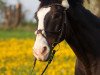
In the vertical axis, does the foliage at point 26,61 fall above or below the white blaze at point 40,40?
below

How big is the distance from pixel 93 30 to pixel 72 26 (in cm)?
42

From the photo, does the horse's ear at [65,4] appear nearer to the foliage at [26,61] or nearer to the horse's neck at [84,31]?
the horse's neck at [84,31]

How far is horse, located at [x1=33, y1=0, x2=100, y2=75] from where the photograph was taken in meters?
6.97

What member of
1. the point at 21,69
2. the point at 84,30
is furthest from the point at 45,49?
the point at 21,69

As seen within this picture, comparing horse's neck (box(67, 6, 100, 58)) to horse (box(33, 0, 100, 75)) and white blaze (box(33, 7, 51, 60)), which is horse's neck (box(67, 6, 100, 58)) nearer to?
horse (box(33, 0, 100, 75))

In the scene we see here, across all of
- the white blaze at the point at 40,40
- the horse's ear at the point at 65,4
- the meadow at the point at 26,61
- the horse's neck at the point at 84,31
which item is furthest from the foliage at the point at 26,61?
the white blaze at the point at 40,40

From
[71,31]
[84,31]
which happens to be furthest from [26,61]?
[71,31]

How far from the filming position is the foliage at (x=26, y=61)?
11875mm

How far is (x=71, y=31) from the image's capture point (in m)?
7.39

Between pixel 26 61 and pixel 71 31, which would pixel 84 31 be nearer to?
pixel 71 31

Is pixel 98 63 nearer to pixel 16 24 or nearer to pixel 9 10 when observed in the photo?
pixel 16 24

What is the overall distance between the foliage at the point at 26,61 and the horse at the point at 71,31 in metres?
1.27

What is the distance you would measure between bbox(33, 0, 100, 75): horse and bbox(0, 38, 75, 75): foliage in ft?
4.16

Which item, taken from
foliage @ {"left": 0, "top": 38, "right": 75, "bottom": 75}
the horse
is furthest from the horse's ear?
foliage @ {"left": 0, "top": 38, "right": 75, "bottom": 75}
